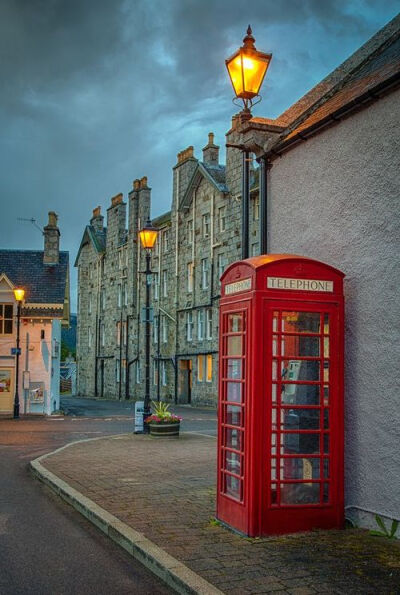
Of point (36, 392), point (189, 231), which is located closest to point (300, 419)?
point (36, 392)

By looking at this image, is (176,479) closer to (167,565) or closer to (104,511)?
(104,511)

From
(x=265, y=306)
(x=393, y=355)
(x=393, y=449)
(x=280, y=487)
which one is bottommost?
(x=280, y=487)

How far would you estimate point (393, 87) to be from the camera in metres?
7.00

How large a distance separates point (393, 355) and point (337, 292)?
950 mm

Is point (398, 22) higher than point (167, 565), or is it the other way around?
point (398, 22)

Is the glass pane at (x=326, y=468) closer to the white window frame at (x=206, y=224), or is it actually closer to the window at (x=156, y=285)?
the white window frame at (x=206, y=224)

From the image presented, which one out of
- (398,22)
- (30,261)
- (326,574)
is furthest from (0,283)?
(326,574)

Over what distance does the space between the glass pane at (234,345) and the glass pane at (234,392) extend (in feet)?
1.14

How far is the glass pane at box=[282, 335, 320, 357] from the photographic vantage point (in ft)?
23.9

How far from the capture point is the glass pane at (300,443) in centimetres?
719

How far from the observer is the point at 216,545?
6.82 metres

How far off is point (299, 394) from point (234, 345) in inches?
37.5

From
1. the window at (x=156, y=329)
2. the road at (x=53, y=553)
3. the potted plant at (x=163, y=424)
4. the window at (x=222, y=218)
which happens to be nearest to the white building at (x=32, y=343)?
the window at (x=222, y=218)

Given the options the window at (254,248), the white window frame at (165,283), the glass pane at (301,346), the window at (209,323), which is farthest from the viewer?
the white window frame at (165,283)
